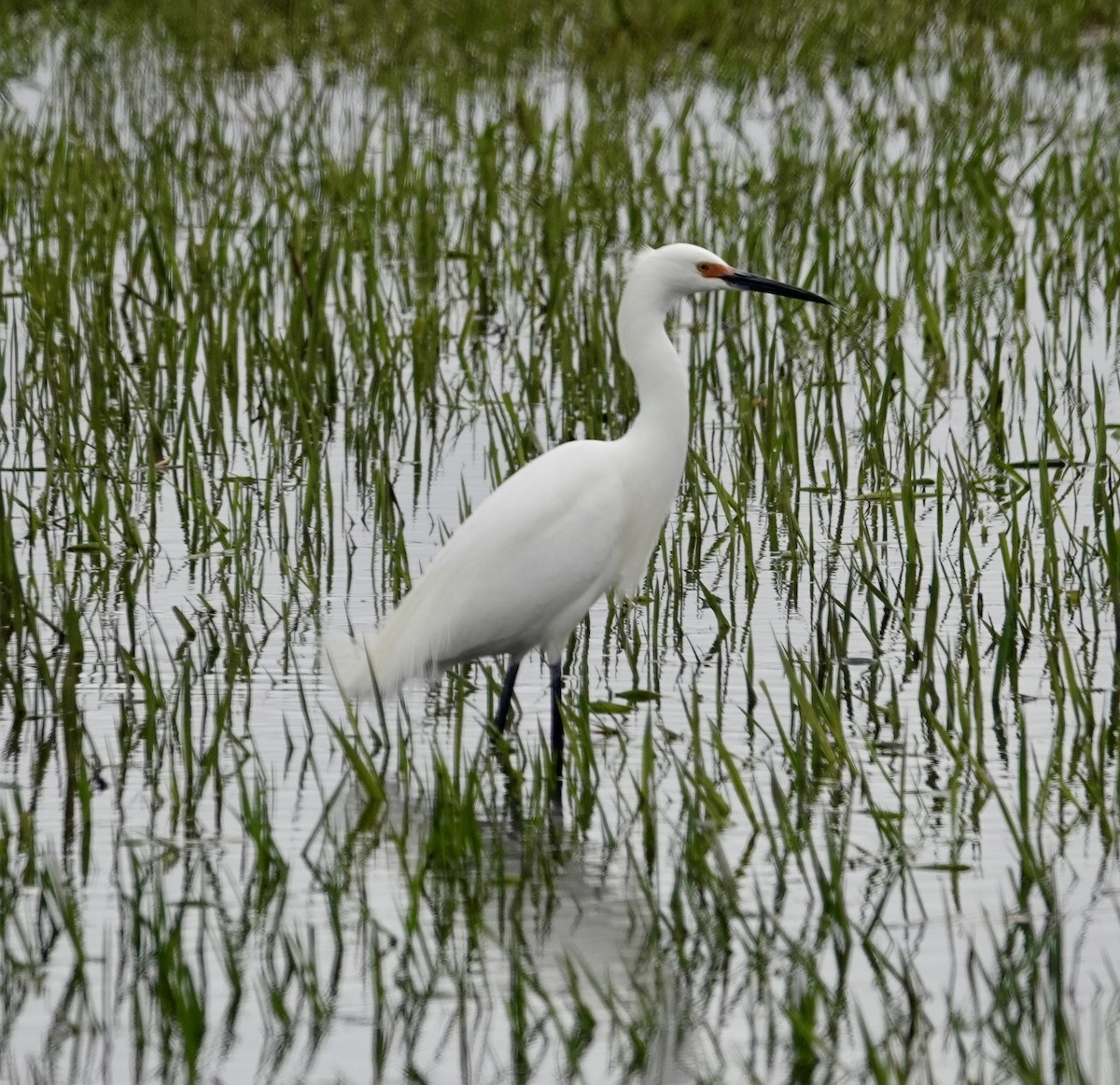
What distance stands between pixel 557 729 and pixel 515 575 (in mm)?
374

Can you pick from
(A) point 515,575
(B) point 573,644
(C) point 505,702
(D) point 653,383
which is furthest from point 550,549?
(B) point 573,644

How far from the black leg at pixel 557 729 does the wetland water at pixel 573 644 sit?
0.15ft

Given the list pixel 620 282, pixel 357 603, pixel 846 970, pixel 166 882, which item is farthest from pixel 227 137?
pixel 846 970

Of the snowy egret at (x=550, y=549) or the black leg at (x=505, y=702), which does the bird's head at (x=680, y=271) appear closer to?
the snowy egret at (x=550, y=549)

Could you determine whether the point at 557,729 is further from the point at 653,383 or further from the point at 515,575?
the point at 653,383

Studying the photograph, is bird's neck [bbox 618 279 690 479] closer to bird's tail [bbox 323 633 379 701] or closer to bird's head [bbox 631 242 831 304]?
bird's head [bbox 631 242 831 304]

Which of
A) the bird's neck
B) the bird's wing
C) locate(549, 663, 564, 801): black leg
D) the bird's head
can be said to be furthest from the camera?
the bird's head

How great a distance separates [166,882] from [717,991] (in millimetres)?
1137

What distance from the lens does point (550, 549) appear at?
4824mm

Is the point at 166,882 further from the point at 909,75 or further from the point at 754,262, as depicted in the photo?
the point at 909,75

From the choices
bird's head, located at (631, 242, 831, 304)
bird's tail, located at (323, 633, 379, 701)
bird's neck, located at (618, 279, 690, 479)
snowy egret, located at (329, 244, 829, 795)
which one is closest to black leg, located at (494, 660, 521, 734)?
snowy egret, located at (329, 244, 829, 795)

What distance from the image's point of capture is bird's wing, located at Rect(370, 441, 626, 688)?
476 cm

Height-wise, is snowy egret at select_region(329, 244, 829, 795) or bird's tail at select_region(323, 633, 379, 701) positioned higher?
snowy egret at select_region(329, 244, 829, 795)

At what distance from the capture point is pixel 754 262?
862 cm
